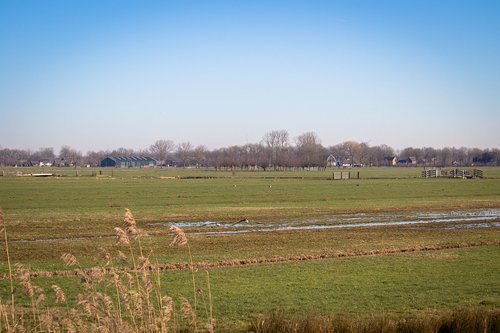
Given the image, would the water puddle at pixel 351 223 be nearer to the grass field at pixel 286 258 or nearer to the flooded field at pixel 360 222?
the flooded field at pixel 360 222

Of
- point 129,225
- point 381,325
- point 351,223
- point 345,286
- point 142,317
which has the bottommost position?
point 351,223

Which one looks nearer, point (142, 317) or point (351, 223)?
point (142, 317)

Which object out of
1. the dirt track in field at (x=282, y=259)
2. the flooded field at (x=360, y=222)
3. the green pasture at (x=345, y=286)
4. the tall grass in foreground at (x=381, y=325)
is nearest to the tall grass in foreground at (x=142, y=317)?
the tall grass in foreground at (x=381, y=325)

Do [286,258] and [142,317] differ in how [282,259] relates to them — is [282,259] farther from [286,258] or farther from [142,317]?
[142,317]

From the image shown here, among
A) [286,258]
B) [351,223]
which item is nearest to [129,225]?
[286,258]

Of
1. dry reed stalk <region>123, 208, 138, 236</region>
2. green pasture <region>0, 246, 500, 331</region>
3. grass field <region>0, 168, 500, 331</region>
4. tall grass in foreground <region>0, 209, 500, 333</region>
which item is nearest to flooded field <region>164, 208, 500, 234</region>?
grass field <region>0, 168, 500, 331</region>

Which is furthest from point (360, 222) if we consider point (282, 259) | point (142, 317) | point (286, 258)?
point (142, 317)

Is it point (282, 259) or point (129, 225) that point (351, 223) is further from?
point (129, 225)

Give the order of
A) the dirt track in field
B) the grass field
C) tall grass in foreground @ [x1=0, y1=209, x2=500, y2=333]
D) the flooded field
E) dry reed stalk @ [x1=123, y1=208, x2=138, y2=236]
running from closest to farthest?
dry reed stalk @ [x1=123, y1=208, x2=138, y2=236]
tall grass in foreground @ [x1=0, y1=209, x2=500, y2=333]
the grass field
the dirt track in field
the flooded field

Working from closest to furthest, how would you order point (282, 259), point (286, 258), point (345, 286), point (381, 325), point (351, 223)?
point (381, 325) → point (345, 286) → point (282, 259) → point (286, 258) → point (351, 223)

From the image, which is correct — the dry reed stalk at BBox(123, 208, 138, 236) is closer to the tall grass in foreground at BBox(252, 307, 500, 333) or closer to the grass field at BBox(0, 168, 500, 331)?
the grass field at BBox(0, 168, 500, 331)

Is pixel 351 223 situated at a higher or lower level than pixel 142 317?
lower

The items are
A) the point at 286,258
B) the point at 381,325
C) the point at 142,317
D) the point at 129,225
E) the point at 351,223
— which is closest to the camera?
the point at 129,225

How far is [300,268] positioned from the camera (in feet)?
72.6
